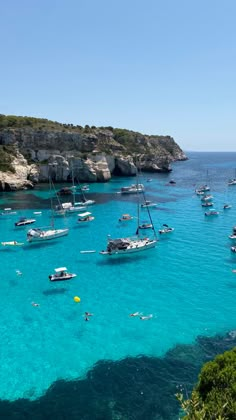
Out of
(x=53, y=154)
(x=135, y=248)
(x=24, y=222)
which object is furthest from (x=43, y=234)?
(x=53, y=154)

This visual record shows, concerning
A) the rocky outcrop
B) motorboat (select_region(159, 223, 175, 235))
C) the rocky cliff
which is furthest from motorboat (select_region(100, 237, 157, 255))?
the rocky outcrop

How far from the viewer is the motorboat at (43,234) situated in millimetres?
65375

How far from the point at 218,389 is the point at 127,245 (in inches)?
1544

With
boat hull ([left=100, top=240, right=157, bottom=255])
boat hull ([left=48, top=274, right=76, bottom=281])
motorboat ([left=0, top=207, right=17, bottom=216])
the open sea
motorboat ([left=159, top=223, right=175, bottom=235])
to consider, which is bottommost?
the open sea

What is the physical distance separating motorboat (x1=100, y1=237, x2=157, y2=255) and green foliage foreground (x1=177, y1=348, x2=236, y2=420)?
35.8m

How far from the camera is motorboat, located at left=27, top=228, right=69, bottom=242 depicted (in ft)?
214

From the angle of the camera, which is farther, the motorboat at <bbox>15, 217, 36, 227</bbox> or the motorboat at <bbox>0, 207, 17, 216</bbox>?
the motorboat at <bbox>0, 207, 17, 216</bbox>

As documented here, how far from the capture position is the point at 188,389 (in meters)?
26.7

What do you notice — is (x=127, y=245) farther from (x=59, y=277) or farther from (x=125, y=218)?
(x=125, y=218)

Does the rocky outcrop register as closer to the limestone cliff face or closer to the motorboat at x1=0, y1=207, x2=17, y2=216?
the limestone cliff face

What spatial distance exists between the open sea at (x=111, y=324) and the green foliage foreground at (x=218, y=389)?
5411 mm

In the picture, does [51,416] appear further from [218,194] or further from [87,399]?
[218,194]

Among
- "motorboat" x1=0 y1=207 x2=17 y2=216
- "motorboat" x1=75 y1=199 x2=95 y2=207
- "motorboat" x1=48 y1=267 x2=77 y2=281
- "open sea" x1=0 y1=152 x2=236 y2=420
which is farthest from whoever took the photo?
"motorboat" x1=75 y1=199 x2=95 y2=207

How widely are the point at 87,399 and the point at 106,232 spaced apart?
45621 mm
